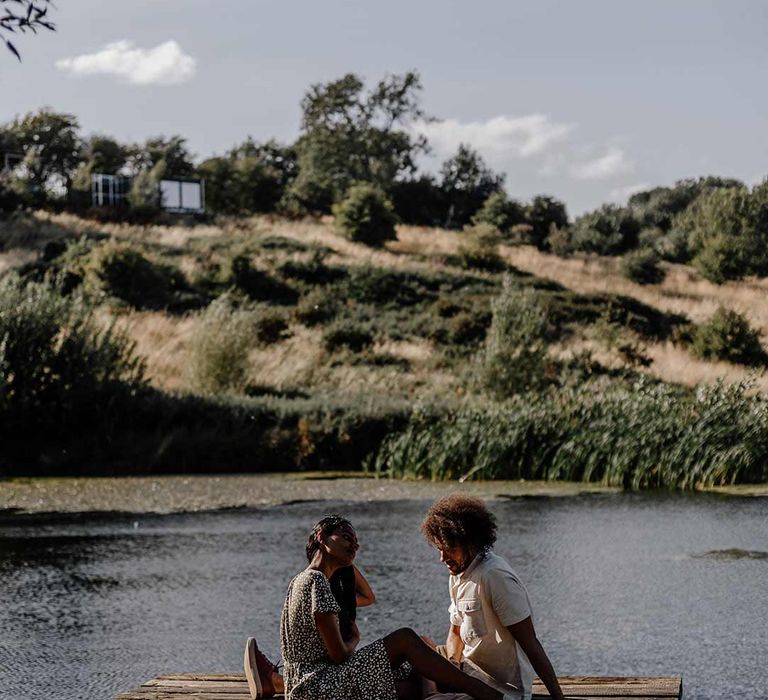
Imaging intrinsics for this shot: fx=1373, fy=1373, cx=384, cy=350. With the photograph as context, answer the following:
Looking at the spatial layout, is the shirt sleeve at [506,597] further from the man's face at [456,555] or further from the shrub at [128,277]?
the shrub at [128,277]

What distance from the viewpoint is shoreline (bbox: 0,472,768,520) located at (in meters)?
18.2

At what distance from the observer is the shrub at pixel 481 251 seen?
51375mm

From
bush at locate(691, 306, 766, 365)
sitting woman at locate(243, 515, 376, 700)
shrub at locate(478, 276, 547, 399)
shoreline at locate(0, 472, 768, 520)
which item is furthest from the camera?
bush at locate(691, 306, 766, 365)

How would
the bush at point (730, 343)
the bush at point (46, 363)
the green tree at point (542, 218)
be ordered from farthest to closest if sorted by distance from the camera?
the green tree at point (542, 218) < the bush at point (730, 343) < the bush at point (46, 363)

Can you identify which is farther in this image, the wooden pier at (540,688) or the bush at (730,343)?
the bush at (730,343)

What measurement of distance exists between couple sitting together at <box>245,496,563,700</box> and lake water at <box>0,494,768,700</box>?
238 cm

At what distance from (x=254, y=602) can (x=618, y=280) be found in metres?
43.5

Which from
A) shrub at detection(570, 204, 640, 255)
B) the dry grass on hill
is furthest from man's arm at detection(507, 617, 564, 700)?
shrub at detection(570, 204, 640, 255)

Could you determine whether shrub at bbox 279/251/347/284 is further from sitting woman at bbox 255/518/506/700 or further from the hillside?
sitting woman at bbox 255/518/506/700

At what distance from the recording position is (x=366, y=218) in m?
53.2

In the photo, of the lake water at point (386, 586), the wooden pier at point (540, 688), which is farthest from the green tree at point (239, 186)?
the wooden pier at point (540, 688)

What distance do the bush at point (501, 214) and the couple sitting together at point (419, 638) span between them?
5596 centimetres

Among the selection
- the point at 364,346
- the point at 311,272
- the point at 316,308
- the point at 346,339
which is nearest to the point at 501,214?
the point at 311,272

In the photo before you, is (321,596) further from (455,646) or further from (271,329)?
(271,329)
